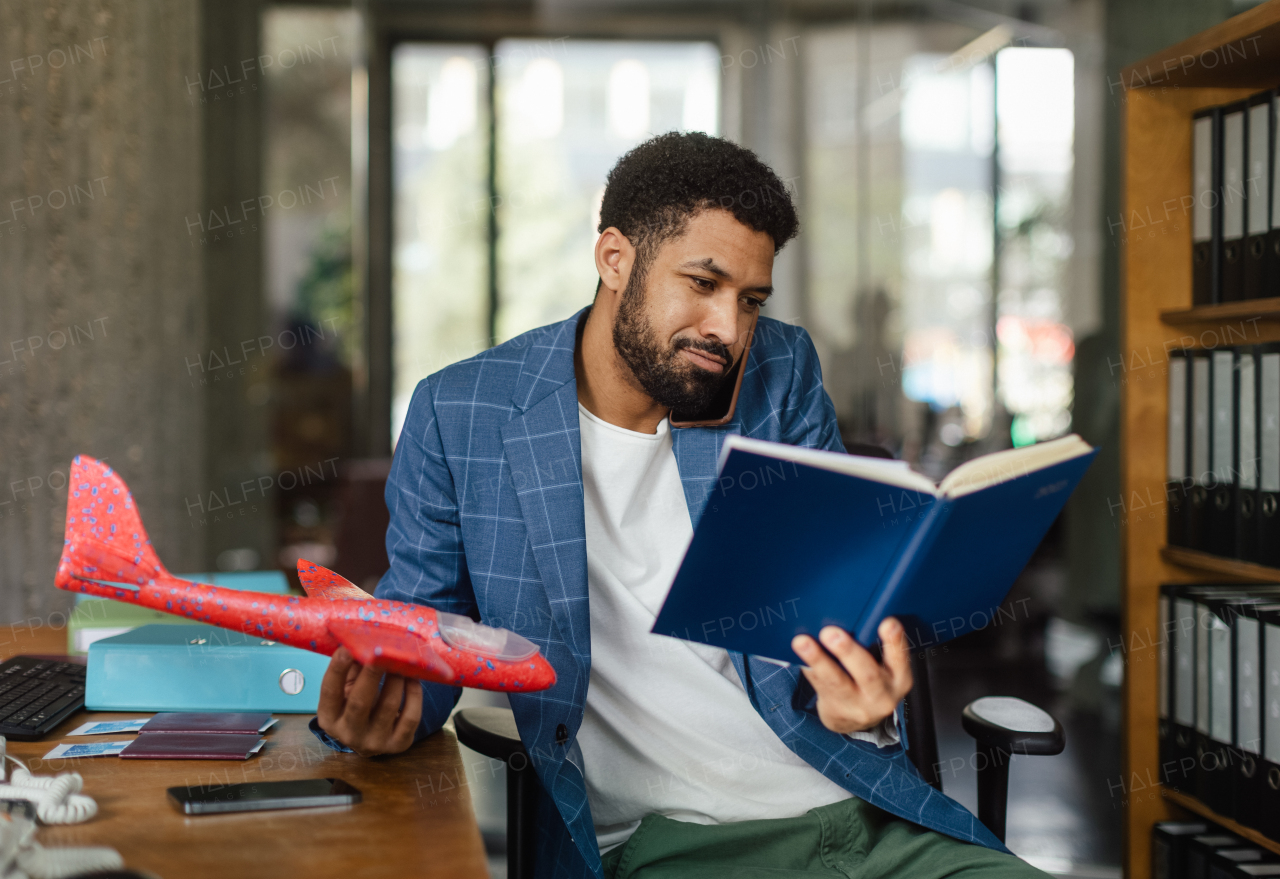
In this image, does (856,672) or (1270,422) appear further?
(1270,422)

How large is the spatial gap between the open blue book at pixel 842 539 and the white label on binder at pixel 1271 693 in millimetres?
969

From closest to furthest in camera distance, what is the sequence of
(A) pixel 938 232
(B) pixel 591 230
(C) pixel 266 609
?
(C) pixel 266 609, (A) pixel 938 232, (B) pixel 591 230

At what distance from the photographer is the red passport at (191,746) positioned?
3.64 feet

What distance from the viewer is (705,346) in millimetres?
1438

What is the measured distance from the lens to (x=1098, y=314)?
4582 millimetres

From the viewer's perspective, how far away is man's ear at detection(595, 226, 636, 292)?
1533 mm

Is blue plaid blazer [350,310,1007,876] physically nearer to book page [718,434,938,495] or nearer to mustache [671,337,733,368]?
mustache [671,337,733,368]

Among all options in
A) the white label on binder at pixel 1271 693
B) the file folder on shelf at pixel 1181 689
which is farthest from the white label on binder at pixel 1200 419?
the white label on binder at pixel 1271 693

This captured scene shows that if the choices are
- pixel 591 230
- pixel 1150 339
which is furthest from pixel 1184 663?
pixel 591 230

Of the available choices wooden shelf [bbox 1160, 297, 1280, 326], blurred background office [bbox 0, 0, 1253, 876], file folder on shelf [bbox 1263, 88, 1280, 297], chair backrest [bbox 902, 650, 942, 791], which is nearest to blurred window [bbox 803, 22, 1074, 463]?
blurred background office [bbox 0, 0, 1253, 876]

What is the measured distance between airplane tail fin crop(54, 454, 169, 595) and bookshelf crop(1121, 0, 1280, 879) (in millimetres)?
1877

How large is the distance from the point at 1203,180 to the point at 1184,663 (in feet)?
3.12

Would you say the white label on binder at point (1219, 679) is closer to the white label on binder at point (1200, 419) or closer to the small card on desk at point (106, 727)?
the white label on binder at point (1200, 419)

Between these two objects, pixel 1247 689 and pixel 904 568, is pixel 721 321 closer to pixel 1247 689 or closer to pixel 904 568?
pixel 904 568
